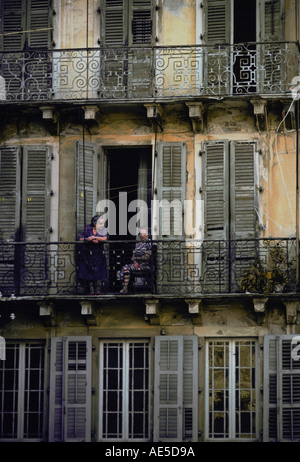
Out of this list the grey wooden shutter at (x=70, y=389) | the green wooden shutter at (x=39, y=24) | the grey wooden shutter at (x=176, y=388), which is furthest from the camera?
the green wooden shutter at (x=39, y=24)

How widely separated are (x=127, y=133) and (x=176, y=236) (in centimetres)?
207

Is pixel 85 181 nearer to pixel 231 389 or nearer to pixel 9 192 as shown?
pixel 9 192

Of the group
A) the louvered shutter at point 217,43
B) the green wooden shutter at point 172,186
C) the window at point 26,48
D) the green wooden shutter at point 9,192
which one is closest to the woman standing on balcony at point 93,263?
the green wooden shutter at point 172,186

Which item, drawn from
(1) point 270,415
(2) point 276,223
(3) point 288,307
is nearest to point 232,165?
(2) point 276,223

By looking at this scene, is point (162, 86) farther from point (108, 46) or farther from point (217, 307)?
point (217, 307)

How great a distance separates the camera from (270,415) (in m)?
22.2

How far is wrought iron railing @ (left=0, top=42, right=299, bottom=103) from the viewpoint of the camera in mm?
23250

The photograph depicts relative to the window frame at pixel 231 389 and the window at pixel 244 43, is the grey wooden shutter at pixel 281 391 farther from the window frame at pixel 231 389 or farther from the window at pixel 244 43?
the window at pixel 244 43

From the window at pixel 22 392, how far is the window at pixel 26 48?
4.51 m

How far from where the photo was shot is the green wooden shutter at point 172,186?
23.2 meters

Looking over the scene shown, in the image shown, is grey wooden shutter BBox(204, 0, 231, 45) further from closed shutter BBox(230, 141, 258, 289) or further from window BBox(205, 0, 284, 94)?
closed shutter BBox(230, 141, 258, 289)

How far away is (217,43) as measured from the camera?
2352 cm

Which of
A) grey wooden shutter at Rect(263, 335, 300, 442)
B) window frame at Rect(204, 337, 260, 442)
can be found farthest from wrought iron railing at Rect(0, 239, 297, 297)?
grey wooden shutter at Rect(263, 335, 300, 442)

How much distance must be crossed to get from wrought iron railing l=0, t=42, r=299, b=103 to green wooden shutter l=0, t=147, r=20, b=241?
1006mm
